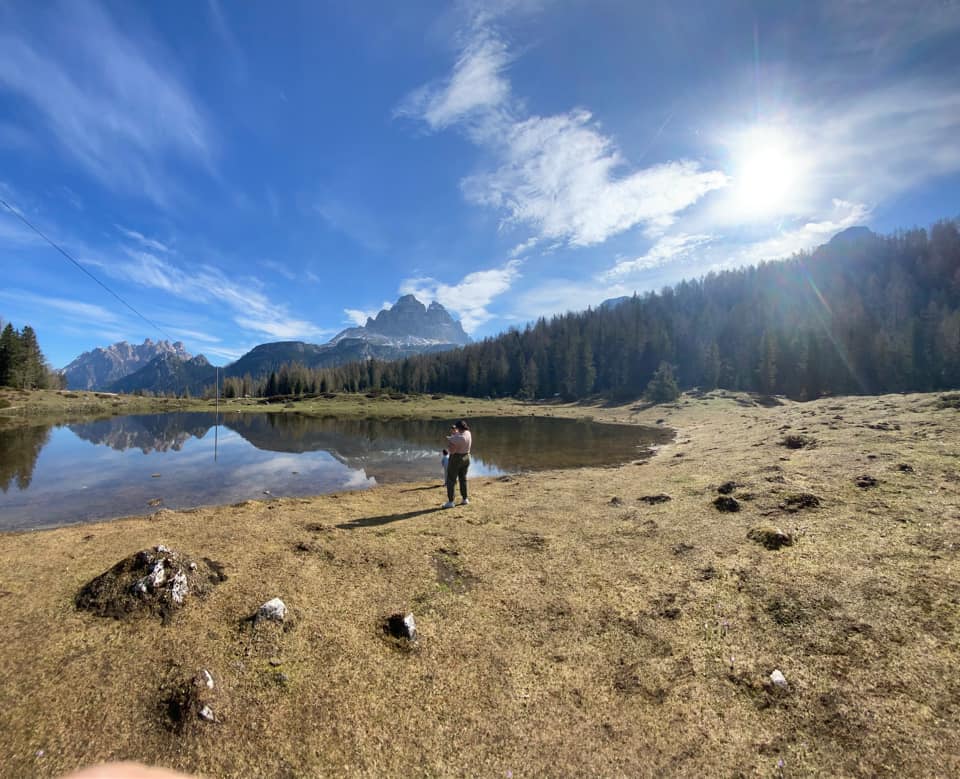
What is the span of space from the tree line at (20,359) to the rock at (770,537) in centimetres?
12199

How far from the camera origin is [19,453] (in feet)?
93.8

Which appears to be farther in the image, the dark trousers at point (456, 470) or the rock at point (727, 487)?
the dark trousers at point (456, 470)

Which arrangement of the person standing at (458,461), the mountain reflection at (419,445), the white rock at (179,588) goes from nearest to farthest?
the white rock at (179,588) → the person standing at (458,461) → the mountain reflection at (419,445)

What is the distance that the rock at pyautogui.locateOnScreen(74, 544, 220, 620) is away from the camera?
22.3ft

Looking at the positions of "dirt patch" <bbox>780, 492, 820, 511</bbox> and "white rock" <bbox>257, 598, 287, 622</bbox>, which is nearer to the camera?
"white rock" <bbox>257, 598, 287, 622</bbox>

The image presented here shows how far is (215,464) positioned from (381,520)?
19376 mm

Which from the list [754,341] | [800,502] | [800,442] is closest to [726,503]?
[800,502]

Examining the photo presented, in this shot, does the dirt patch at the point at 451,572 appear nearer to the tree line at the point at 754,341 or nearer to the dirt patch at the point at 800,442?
the dirt patch at the point at 800,442

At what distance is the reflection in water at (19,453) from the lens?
2059 centimetres

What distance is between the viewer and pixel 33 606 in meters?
6.95

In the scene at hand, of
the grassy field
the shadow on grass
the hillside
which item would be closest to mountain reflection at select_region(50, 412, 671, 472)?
the shadow on grass

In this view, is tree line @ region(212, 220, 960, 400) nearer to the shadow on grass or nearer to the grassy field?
the shadow on grass

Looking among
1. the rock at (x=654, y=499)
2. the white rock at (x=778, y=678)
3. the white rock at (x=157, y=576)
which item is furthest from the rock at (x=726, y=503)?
the white rock at (x=157, y=576)

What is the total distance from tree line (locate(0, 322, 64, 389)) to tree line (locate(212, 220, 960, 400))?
6431cm
